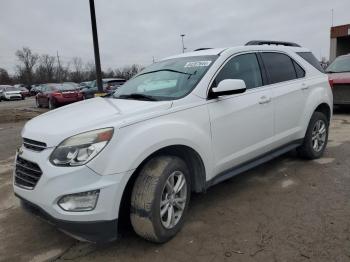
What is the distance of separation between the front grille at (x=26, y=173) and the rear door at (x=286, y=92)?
2.85m

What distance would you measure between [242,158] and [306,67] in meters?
2.04

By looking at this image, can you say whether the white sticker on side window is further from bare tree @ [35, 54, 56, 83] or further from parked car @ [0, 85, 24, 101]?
bare tree @ [35, 54, 56, 83]

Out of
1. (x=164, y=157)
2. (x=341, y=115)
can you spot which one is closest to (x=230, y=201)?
(x=164, y=157)

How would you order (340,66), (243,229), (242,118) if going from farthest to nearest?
(340,66), (242,118), (243,229)

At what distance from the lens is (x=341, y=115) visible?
32.5ft

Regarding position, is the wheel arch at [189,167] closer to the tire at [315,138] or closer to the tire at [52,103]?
the tire at [315,138]

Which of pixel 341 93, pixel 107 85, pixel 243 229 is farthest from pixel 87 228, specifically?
Result: pixel 107 85

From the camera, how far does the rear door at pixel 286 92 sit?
444 cm

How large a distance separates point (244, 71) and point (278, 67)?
748mm

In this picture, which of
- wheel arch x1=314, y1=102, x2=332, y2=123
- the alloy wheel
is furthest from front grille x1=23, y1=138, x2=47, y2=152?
wheel arch x1=314, y1=102, x2=332, y2=123

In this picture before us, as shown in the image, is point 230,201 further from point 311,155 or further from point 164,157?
point 311,155

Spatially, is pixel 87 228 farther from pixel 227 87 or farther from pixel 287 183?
pixel 287 183

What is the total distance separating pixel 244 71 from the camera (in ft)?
13.6

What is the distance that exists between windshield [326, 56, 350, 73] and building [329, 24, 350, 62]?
55.9 feet
